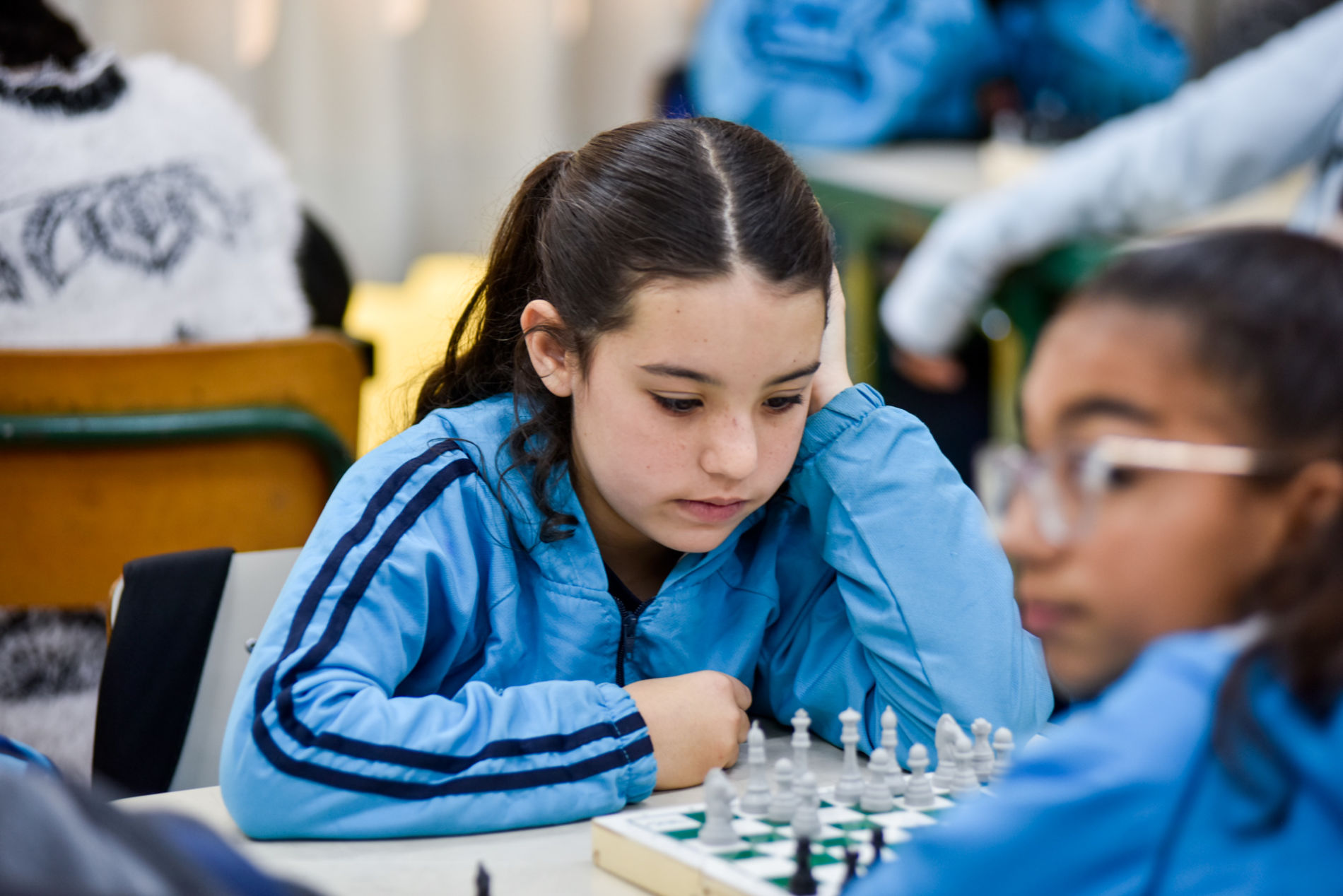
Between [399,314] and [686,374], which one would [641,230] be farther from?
[399,314]

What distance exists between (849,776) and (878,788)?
0.10ft

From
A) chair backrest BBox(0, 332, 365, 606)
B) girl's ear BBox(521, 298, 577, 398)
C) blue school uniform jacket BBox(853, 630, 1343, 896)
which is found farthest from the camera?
chair backrest BBox(0, 332, 365, 606)

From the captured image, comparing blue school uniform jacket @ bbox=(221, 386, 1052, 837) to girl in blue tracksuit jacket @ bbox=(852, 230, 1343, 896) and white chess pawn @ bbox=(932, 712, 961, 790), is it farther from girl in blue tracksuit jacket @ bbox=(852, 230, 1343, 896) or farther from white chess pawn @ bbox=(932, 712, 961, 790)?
Answer: girl in blue tracksuit jacket @ bbox=(852, 230, 1343, 896)

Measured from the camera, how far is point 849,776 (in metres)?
0.99

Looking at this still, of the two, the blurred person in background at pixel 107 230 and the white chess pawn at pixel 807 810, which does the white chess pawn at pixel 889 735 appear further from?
the blurred person in background at pixel 107 230

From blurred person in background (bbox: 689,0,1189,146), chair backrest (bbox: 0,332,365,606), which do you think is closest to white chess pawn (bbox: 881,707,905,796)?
chair backrest (bbox: 0,332,365,606)

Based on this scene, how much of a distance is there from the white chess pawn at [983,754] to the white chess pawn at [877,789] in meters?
0.08

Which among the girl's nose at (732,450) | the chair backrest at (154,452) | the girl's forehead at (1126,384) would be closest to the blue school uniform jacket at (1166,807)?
the girl's forehead at (1126,384)

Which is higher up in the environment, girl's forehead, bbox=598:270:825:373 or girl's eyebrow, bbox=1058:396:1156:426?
girl's eyebrow, bbox=1058:396:1156:426

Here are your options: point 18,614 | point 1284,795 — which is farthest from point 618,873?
point 18,614

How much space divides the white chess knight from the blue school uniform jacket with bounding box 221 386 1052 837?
0.18 metres

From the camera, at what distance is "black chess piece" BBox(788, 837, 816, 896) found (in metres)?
0.78

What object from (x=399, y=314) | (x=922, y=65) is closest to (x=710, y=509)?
(x=922, y=65)

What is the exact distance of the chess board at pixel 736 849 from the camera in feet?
2.65
